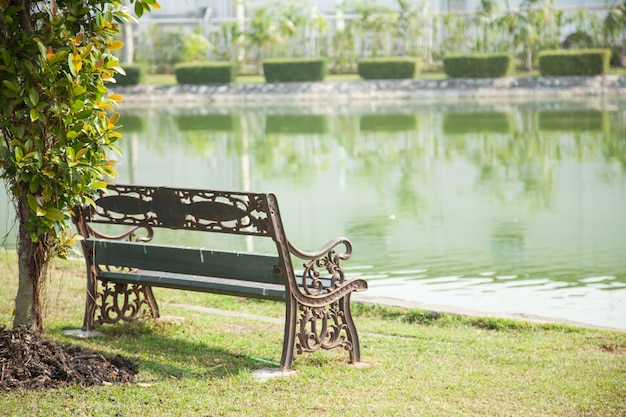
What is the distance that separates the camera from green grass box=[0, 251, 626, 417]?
12.1ft

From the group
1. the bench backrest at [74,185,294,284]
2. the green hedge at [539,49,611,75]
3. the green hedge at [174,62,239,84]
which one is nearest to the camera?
the bench backrest at [74,185,294,284]

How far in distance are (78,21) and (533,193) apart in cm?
859

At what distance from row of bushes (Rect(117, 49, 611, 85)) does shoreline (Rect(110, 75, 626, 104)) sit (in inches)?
14.5

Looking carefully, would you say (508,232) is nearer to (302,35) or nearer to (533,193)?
(533,193)

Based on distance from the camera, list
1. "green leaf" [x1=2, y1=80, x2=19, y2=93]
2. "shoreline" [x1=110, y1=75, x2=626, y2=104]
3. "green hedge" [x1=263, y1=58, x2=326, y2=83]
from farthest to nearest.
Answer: "green hedge" [x1=263, y1=58, x2=326, y2=83] < "shoreline" [x1=110, y1=75, x2=626, y2=104] < "green leaf" [x1=2, y1=80, x2=19, y2=93]

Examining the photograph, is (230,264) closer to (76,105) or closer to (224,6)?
(76,105)

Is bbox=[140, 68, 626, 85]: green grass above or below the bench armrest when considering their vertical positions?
above

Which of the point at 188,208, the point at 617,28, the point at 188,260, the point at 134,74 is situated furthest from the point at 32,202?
the point at 617,28

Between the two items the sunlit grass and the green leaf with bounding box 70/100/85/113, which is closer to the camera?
the green leaf with bounding box 70/100/85/113

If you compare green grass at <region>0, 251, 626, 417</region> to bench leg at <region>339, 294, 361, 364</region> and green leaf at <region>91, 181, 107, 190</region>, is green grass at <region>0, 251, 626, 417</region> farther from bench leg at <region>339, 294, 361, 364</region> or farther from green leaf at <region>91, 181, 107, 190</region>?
green leaf at <region>91, 181, 107, 190</region>

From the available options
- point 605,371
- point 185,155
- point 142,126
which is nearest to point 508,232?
point 605,371

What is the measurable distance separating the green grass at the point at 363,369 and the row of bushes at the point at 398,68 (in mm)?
26757

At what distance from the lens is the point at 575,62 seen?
31.0 meters

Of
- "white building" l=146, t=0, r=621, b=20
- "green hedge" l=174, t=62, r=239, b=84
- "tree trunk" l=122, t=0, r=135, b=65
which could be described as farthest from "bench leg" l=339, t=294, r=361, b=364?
"white building" l=146, t=0, r=621, b=20
